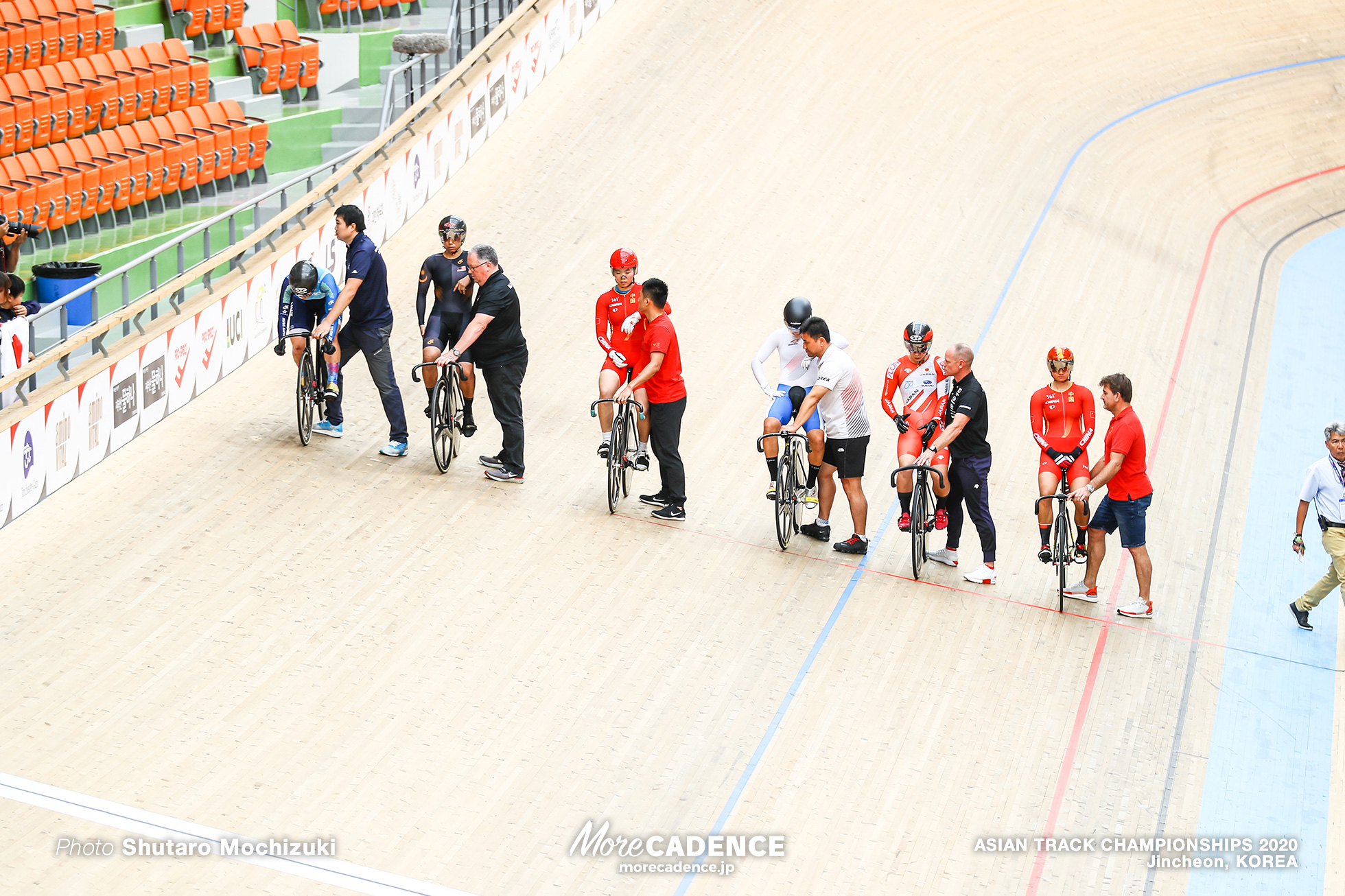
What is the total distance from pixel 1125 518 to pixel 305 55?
983 centimetres

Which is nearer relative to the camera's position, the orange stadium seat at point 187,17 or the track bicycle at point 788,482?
the track bicycle at point 788,482

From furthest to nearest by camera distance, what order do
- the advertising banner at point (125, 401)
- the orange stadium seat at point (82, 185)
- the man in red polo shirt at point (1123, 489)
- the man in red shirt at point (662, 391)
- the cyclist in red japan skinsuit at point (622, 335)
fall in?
the orange stadium seat at point (82, 185)
the advertising banner at point (125, 401)
the cyclist in red japan skinsuit at point (622, 335)
the man in red shirt at point (662, 391)
the man in red polo shirt at point (1123, 489)

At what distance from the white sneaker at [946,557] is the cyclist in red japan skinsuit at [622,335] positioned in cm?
171

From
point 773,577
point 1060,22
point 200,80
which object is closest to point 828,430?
point 773,577

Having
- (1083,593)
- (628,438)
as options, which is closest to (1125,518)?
(1083,593)

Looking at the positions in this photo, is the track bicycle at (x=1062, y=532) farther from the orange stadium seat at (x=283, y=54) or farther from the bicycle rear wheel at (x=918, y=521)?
the orange stadium seat at (x=283, y=54)

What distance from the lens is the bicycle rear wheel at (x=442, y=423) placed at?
7.71 m

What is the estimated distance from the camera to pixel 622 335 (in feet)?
24.9

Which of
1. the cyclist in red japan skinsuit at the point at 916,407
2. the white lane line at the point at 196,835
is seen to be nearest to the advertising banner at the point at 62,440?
the white lane line at the point at 196,835

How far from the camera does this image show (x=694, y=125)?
41.7ft

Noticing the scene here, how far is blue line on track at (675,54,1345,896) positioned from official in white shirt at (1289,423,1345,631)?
0.62 m

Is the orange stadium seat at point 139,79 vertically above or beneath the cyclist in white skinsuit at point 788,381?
above

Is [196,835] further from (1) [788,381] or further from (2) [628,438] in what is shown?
(1) [788,381]

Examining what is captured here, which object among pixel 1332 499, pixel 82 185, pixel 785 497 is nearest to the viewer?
pixel 1332 499
